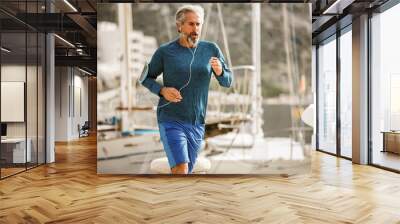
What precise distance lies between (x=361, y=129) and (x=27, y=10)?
6.60 metres

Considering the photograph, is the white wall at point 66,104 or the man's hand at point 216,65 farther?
the white wall at point 66,104

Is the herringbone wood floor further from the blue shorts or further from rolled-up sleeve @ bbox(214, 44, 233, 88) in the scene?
rolled-up sleeve @ bbox(214, 44, 233, 88)

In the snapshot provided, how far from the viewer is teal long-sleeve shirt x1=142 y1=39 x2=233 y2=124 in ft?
20.0

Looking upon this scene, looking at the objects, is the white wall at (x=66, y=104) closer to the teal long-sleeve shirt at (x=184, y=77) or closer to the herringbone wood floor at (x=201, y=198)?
the herringbone wood floor at (x=201, y=198)

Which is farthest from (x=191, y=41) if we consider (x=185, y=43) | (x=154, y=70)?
(x=154, y=70)

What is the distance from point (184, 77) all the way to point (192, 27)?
80 centimetres

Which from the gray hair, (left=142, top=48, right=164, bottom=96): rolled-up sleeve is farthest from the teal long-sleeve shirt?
the gray hair

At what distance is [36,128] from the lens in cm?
752

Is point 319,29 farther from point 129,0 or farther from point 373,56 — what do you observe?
point 129,0

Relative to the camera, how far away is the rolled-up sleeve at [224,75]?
6.17m

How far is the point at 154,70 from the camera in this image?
6188 mm

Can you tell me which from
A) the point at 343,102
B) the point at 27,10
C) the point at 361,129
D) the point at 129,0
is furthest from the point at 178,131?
the point at 343,102

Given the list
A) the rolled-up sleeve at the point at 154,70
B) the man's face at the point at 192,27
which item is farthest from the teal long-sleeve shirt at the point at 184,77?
the man's face at the point at 192,27

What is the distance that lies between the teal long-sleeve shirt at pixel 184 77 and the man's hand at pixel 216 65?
49mm
